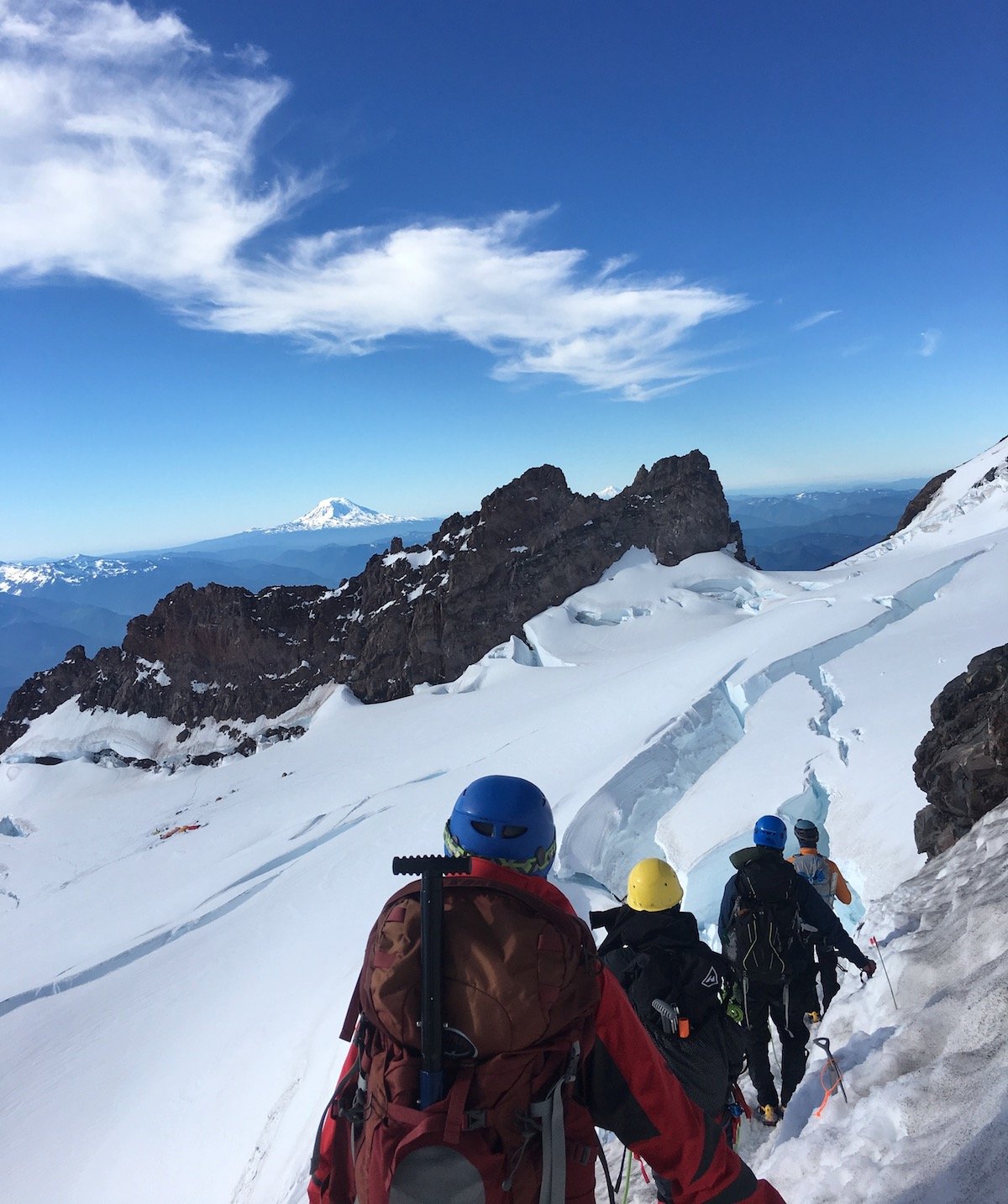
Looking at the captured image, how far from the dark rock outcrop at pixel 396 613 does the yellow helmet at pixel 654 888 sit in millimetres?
43630

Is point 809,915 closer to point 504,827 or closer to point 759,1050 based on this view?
point 759,1050

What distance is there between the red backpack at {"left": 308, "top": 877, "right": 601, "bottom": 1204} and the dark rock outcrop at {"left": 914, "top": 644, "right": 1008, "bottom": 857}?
702 cm

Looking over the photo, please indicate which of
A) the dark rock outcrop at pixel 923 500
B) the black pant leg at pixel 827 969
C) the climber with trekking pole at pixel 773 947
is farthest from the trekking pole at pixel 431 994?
the dark rock outcrop at pixel 923 500

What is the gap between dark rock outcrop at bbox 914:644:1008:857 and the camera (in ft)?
22.5

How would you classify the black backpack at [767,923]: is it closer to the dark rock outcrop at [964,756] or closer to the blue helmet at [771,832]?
the blue helmet at [771,832]

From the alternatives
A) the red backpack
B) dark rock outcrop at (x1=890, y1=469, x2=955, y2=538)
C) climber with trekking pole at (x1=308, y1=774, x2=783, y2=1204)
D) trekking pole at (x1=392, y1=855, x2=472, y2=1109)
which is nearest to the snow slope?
climber with trekking pole at (x1=308, y1=774, x2=783, y2=1204)

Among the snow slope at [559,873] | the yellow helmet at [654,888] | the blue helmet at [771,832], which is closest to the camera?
the yellow helmet at [654,888]

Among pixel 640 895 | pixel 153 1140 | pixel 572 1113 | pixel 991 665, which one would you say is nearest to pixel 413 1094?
pixel 572 1113

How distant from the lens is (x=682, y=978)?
3.21 metres

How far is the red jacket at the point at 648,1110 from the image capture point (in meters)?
1.85

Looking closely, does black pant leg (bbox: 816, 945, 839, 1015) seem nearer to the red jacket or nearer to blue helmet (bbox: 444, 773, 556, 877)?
the red jacket

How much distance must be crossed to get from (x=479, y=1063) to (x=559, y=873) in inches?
380

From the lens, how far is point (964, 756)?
741 cm

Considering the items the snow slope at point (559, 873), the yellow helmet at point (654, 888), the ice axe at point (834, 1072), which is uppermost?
the yellow helmet at point (654, 888)
